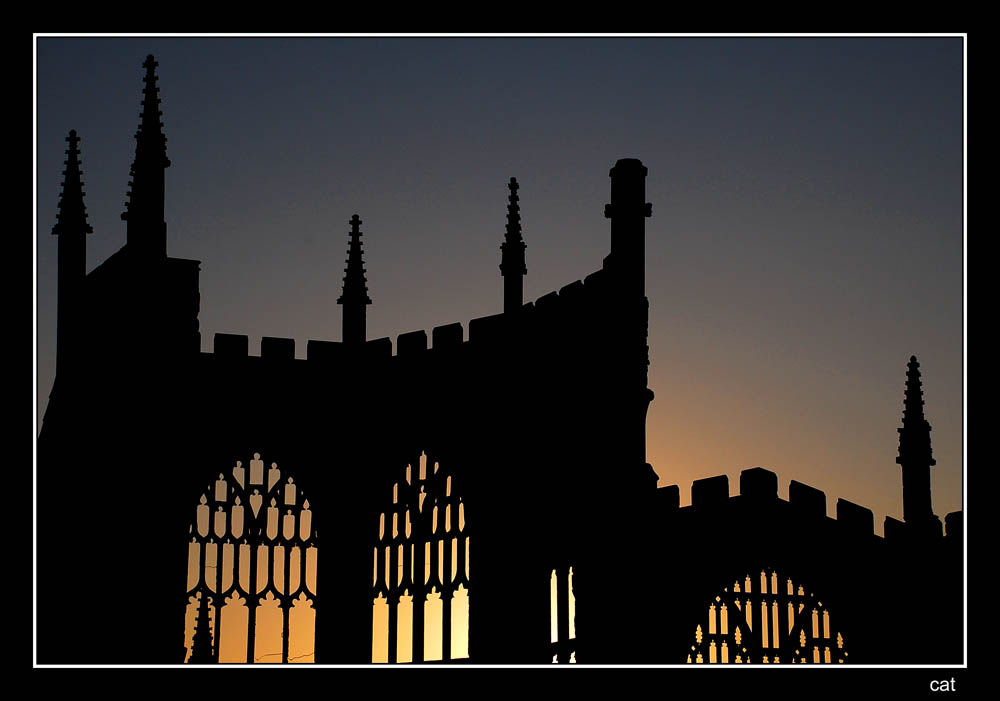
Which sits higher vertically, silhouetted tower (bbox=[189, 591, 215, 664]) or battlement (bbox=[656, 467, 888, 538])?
battlement (bbox=[656, 467, 888, 538])

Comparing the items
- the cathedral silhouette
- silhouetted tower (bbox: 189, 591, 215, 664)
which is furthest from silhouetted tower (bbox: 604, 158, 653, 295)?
silhouetted tower (bbox: 189, 591, 215, 664)

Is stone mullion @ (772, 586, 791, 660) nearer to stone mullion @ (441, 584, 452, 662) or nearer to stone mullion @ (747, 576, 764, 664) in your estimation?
stone mullion @ (747, 576, 764, 664)

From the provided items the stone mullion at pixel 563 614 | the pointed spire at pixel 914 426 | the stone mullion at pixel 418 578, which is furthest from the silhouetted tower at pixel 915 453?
the stone mullion at pixel 418 578

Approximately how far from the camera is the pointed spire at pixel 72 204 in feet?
113

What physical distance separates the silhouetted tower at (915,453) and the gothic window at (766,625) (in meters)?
3.22

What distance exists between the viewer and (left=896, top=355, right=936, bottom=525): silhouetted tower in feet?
116

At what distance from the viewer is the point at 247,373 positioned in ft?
115

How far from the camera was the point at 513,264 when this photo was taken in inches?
1400

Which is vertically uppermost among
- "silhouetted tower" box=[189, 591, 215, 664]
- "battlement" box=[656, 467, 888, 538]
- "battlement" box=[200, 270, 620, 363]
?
"battlement" box=[200, 270, 620, 363]

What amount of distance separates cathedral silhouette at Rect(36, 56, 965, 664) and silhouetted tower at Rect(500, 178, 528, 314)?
1.6 inches

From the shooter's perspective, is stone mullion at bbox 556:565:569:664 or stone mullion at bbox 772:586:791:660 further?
stone mullion at bbox 556:565:569:664

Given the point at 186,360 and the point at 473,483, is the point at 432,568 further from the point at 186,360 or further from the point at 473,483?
the point at 186,360

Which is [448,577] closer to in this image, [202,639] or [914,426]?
[202,639]

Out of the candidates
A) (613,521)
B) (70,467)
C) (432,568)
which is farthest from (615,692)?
Result: (70,467)
